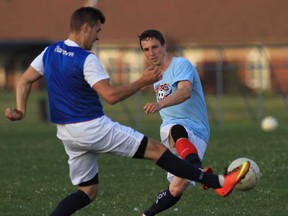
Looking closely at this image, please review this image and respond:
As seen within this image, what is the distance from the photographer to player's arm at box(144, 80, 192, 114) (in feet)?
25.5

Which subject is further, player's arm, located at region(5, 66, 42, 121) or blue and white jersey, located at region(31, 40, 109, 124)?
player's arm, located at region(5, 66, 42, 121)

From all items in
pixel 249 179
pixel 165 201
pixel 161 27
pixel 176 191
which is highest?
pixel 249 179

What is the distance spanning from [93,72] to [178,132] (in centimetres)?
169

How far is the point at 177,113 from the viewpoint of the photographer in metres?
8.97

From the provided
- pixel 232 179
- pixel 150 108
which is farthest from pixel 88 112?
pixel 232 179

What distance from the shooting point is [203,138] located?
8.95 meters

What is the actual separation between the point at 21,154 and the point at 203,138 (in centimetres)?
907

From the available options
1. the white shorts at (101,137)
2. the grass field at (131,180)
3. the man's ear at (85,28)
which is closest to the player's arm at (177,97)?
the white shorts at (101,137)

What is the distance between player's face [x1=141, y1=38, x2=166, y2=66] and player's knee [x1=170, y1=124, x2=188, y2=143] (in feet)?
2.34

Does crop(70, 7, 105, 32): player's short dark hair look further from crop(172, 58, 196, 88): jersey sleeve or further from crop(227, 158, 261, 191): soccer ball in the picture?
crop(227, 158, 261, 191): soccer ball

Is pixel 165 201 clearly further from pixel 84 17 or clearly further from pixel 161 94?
pixel 84 17

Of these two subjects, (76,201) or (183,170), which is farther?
(76,201)

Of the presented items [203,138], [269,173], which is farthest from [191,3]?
[203,138]

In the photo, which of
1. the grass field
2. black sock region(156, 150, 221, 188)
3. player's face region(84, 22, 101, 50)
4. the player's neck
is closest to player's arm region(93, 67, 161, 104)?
player's face region(84, 22, 101, 50)
